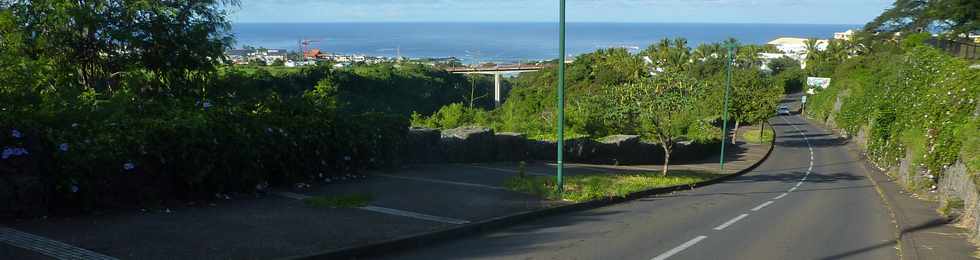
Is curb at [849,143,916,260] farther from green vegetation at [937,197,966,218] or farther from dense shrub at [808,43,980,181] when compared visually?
green vegetation at [937,197,966,218]

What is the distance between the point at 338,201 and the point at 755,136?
5261 centimetres

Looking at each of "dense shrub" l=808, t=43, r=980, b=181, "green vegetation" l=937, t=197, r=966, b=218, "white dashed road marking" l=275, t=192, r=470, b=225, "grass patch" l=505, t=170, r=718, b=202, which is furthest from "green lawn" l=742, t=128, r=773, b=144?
"white dashed road marking" l=275, t=192, r=470, b=225

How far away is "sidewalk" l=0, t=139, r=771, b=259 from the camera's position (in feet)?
24.8

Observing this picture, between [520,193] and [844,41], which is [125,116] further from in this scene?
[844,41]

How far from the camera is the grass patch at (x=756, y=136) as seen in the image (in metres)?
54.7

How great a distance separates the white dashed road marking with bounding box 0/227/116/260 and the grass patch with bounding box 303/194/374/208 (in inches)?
146

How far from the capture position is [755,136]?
57812 millimetres

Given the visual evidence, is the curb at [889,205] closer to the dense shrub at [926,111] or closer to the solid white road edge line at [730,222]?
the dense shrub at [926,111]

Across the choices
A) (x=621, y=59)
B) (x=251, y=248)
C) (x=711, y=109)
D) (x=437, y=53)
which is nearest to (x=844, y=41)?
(x=621, y=59)

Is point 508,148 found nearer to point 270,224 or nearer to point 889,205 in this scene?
point 889,205

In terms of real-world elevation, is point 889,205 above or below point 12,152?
below

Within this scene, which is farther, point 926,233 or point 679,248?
point 926,233

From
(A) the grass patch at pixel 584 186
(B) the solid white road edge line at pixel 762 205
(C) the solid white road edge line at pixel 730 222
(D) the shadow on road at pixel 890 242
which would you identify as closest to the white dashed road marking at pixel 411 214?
(A) the grass patch at pixel 584 186

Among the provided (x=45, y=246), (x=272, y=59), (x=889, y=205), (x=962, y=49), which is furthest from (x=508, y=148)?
(x=272, y=59)
